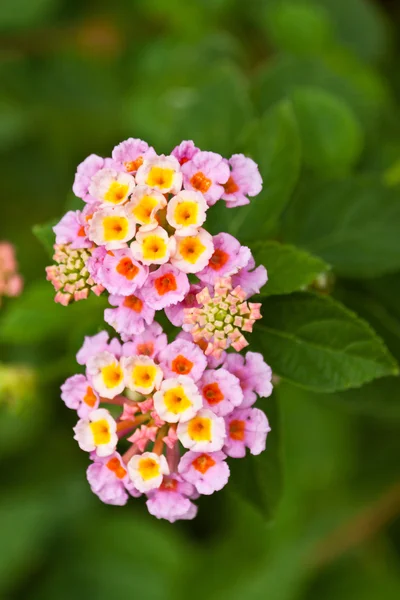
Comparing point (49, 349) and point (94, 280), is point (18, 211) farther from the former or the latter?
point (94, 280)

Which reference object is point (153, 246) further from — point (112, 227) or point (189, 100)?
point (189, 100)

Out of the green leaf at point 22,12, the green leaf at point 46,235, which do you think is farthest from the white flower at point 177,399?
the green leaf at point 22,12

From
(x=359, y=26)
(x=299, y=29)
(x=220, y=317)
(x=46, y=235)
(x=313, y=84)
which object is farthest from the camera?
(x=359, y=26)

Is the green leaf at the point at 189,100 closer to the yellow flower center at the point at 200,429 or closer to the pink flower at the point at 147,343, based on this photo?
the pink flower at the point at 147,343

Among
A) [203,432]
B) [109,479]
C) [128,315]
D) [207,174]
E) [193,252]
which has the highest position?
[207,174]

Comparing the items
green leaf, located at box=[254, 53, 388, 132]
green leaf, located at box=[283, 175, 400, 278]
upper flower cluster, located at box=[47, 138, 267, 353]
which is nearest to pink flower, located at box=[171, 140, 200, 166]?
upper flower cluster, located at box=[47, 138, 267, 353]

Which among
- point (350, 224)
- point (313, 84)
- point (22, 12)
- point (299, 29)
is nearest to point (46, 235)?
point (350, 224)

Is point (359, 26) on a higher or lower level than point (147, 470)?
higher
